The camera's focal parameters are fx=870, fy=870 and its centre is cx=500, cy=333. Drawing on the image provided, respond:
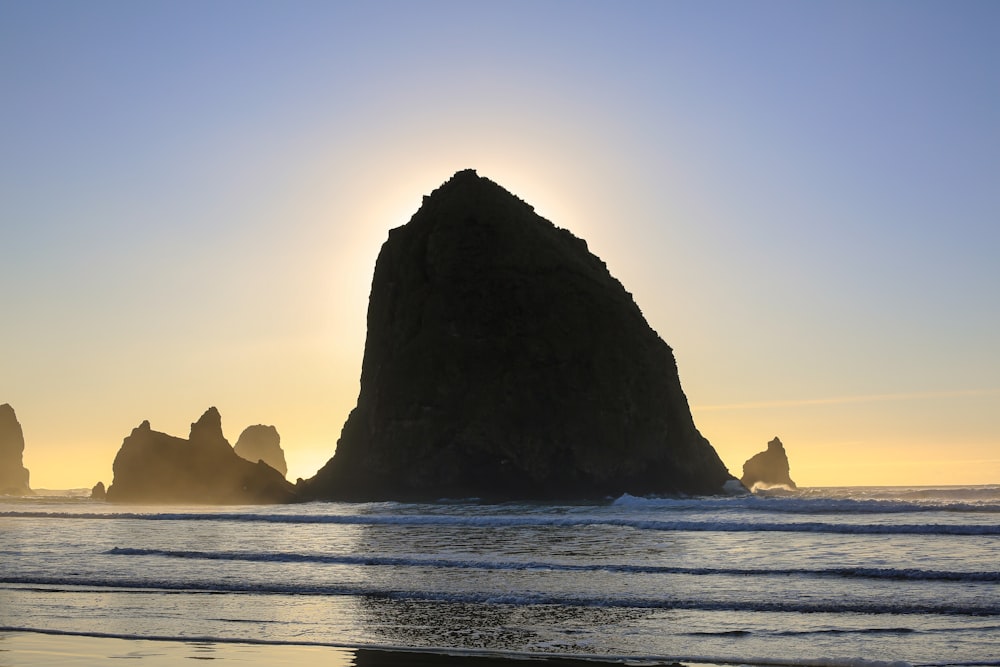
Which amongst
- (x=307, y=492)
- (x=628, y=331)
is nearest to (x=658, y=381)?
(x=628, y=331)

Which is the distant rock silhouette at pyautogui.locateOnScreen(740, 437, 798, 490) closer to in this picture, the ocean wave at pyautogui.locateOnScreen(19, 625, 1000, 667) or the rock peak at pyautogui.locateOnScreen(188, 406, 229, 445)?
the rock peak at pyautogui.locateOnScreen(188, 406, 229, 445)

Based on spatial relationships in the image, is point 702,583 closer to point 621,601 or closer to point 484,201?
point 621,601

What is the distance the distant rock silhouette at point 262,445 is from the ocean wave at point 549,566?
5573 inches

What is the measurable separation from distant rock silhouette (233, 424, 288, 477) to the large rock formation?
3490 inches

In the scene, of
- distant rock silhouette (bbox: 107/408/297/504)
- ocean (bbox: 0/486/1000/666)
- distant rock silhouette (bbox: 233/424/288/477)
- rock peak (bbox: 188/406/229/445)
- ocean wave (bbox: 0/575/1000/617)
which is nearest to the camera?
ocean (bbox: 0/486/1000/666)

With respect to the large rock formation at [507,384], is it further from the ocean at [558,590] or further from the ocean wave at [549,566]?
the ocean wave at [549,566]

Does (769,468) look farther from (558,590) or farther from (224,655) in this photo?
(224,655)

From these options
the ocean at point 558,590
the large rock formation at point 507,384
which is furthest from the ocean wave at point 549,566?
the large rock formation at point 507,384

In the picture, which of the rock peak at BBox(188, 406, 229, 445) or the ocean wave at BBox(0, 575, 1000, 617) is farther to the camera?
the rock peak at BBox(188, 406, 229, 445)

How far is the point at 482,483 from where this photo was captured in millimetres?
65500

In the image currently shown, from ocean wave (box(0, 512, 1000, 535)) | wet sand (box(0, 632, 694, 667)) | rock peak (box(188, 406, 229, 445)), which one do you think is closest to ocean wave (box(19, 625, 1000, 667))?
wet sand (box(0, 632, 694, 667))

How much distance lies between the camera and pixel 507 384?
68.0 m

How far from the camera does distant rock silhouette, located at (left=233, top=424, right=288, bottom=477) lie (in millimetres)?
162000

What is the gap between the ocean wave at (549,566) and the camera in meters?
17.4
